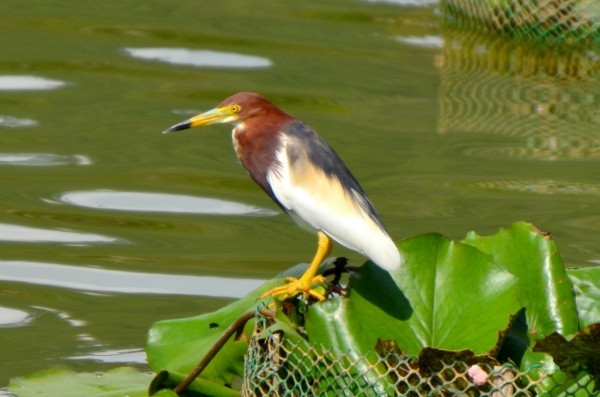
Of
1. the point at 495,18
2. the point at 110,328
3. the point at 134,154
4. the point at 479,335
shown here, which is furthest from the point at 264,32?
the point at 479,335

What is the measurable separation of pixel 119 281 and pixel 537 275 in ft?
6.57

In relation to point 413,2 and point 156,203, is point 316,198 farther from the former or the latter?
point 413,2

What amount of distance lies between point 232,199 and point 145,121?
1160 millimetres

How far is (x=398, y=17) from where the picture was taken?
8305 millimetres

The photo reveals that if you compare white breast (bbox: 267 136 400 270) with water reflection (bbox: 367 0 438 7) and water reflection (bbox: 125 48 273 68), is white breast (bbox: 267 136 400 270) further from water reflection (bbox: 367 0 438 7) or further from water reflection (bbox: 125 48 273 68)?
water reflection (bbox: 367 0 438 7)

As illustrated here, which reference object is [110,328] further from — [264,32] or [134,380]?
[264,32]

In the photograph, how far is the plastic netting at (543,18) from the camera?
23.4ft

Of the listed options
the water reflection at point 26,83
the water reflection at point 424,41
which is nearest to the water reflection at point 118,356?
the water reflection at point 26,83

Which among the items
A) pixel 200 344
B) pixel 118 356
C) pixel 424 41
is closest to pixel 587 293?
pixel 200 344

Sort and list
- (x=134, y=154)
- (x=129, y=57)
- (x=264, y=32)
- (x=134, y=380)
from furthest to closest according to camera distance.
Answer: (x=264, y=32) < (x=129, y=57) < (x=134, y=154) < (x=134, y=380)

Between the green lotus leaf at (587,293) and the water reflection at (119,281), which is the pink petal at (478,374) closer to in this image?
the green lotus leaf at (587,293)

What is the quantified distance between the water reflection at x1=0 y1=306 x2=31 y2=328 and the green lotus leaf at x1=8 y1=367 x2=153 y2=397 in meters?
0.75

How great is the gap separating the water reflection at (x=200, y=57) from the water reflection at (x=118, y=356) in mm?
3648

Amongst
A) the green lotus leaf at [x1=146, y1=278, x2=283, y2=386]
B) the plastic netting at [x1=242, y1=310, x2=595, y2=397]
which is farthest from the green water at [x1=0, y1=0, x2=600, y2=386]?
the plastic netting at [x1=242, y1=310, x2=595, y2=397]
